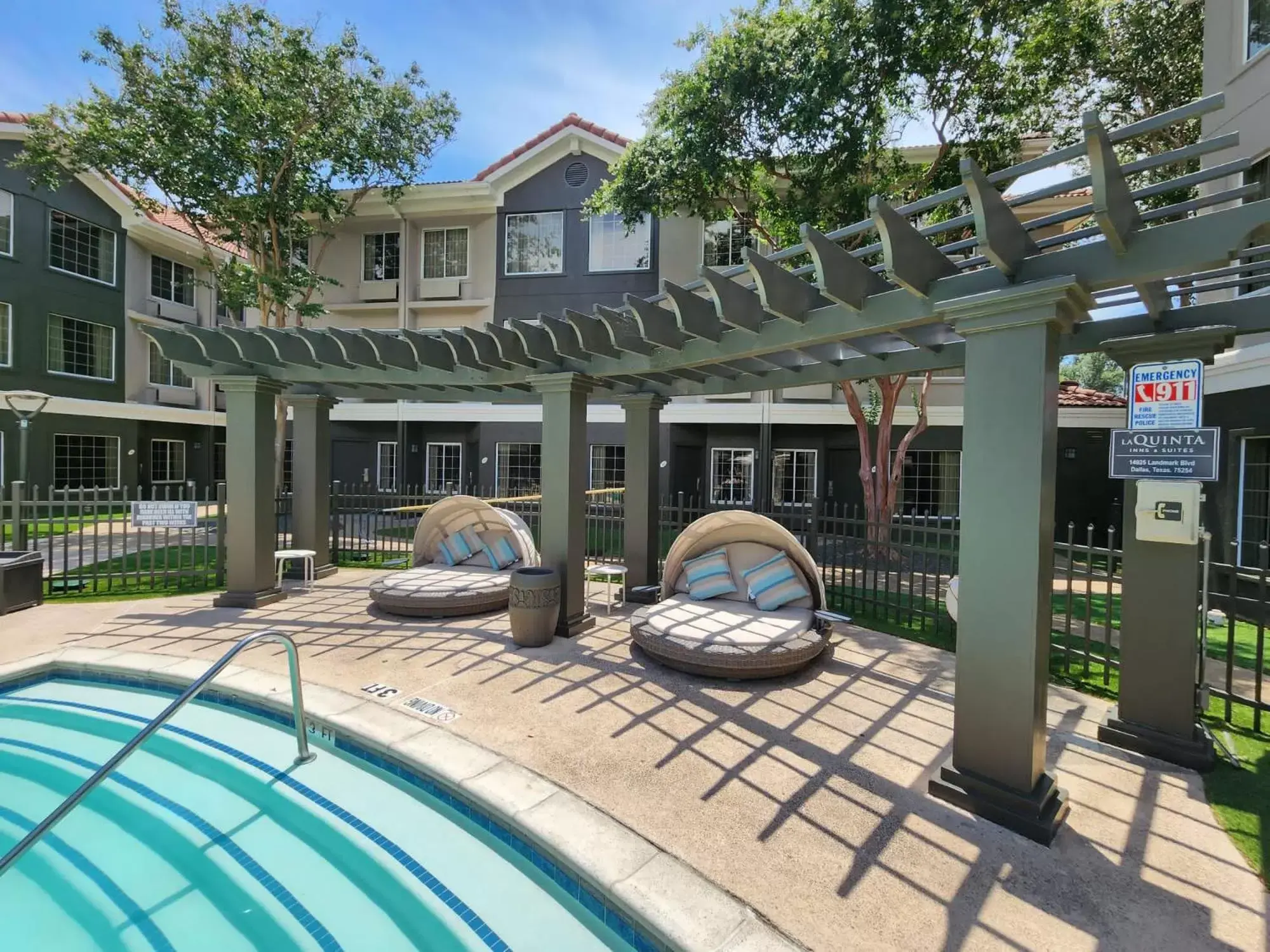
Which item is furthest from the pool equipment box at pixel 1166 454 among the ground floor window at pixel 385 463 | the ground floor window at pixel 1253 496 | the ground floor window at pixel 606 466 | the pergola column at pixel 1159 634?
the ground floor window at pixel 385 463

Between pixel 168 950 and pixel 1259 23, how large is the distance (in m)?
16.3

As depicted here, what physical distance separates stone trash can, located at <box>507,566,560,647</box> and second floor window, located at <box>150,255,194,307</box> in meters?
22.5

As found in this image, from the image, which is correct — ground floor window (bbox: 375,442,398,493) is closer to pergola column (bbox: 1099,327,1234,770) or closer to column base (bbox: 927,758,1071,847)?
column base (bbox: 927,758,1071,847)

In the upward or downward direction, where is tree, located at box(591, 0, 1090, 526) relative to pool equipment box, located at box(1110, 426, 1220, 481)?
upward

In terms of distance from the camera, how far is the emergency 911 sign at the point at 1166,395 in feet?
12.5

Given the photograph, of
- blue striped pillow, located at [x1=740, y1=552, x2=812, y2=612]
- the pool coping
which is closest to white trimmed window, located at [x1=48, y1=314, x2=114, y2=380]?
the pool coping

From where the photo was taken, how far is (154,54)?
1387 centimetres

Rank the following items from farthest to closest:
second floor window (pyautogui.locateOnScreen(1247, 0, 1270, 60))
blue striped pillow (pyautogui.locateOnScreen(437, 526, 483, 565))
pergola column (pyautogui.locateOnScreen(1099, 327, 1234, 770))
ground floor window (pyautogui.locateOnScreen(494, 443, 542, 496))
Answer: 1. ground floor window (pyautogui.locateOnScreen(494, 443, 542, 496))
2. blue striped pillow (pyautogui.locateOnScreen(437, 526, 483, 565))
3. second floor window (pyautogui.locateOnScreen(1247, 0, 1270, 60))
4. pergola column (pyautogui.locateOnScreen(1099, 327, 1234, 770))

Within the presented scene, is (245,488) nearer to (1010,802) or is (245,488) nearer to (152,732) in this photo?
(152,732)

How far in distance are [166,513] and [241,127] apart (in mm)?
10658

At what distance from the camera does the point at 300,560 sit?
1027 cm

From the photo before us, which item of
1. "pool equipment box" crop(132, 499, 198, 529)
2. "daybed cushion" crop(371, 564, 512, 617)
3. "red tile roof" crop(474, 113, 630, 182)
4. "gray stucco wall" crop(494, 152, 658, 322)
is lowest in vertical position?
"daybed cushion" crop(371, 564, 512, 617)

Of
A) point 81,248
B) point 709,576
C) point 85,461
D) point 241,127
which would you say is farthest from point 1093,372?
point 85,461

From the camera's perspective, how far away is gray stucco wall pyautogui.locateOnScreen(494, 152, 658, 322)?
59.9 ft
